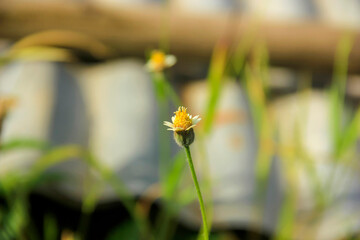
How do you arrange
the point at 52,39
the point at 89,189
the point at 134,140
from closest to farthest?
the point at 89,189, the point at 134,140, the point at 52,39

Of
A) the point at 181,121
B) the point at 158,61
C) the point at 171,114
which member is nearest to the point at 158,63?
the point at 158,61

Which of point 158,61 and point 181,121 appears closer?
point 181,121

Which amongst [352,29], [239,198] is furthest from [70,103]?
[352,29]

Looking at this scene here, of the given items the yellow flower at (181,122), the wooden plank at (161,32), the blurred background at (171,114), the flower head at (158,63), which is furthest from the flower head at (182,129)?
the wooden plank at (161,32)

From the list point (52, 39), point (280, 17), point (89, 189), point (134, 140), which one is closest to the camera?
point (89, 189)

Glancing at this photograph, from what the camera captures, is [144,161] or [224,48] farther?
[224,48]

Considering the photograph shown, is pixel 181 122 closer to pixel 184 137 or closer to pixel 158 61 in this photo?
pixel 184 137

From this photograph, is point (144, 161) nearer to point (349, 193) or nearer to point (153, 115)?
point (153, 115)
